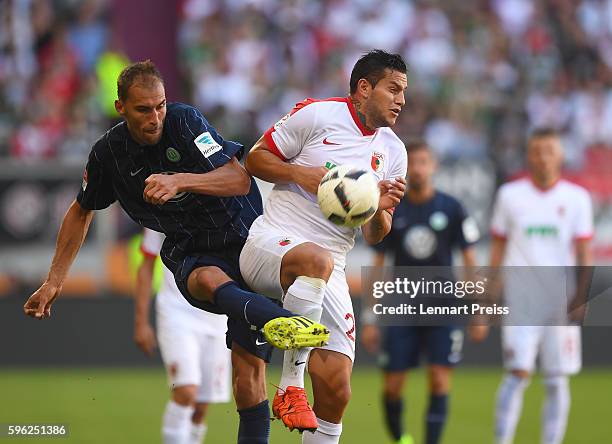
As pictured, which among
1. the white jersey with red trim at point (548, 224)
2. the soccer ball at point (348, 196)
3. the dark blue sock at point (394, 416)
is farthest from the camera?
the white jersey with red trim at point (548, 224)

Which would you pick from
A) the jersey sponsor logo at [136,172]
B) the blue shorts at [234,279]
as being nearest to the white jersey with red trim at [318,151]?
the blue shorts at [234,279]

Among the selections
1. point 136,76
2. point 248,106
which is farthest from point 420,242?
point 248,106

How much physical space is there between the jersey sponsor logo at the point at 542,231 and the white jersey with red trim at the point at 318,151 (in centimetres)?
342

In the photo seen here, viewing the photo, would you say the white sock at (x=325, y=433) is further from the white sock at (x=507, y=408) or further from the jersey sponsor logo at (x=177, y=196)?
the white sock at (x=507, y=408)

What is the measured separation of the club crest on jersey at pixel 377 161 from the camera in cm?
647

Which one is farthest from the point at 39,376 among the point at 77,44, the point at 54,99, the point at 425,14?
the point at 425,14

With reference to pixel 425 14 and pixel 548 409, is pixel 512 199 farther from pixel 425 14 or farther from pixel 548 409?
pixel 425 14

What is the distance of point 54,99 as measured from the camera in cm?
1602

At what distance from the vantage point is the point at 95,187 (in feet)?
22.0

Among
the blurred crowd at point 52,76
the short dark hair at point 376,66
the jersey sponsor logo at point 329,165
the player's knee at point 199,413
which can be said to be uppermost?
the blurred crowd at point 52,76

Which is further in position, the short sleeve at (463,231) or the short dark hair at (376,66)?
the short sleeve at (463,231)

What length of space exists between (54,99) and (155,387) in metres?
5.19

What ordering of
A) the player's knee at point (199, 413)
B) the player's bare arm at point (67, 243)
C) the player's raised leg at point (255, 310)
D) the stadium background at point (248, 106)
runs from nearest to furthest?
1. the player's raised leg at point (255, 310)
2. the player's bare arm at point (67, 243)
3. the player's knee at point (199, 413)
4. the stadium background at point (248, 106)

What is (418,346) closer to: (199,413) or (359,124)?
(199,413)
